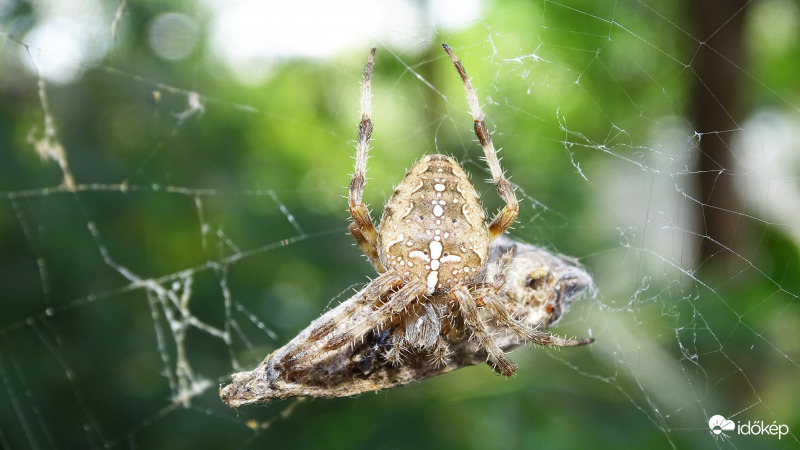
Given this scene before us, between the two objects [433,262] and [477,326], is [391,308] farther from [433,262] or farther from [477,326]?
[477,326]

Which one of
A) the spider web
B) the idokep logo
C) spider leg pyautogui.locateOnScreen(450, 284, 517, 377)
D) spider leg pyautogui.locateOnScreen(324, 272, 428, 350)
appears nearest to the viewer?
spider leg pyautogui.locateOnScreen(324, 272, 428, 350)

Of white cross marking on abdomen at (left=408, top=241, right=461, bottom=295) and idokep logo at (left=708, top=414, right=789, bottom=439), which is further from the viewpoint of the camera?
idokep logo at (left=708, top=414, right=789, bottom=439)

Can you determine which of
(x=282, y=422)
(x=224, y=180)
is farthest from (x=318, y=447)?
(x=224, y=180)

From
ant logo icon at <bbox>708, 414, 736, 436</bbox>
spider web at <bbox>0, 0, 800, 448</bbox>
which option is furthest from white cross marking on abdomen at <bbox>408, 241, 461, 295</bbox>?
ant logo icon at <bbox>708, 414, 736, 436</bbox>

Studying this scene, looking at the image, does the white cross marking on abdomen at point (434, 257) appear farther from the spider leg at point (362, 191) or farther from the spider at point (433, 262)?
the spider leg at point (362, 191)

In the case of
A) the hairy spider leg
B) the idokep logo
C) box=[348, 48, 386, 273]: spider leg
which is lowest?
the idokep logo

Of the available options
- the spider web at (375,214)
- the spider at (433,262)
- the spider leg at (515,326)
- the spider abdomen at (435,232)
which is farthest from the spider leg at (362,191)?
the spider web at (375,214)

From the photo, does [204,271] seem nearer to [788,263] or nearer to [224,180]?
[224,180]

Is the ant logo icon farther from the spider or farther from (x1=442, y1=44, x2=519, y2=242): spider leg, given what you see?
(x1=442, y1=44, x2=519, y2=242): spider leg
